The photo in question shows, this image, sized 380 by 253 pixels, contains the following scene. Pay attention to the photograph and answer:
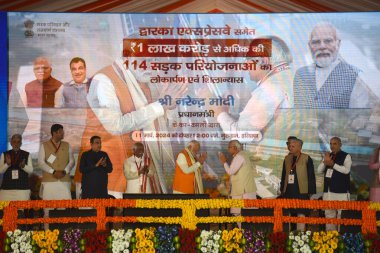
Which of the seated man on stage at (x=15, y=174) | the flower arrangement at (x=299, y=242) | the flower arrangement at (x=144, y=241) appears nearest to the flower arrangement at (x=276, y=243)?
the flower arrangement at (x=299, y=242)

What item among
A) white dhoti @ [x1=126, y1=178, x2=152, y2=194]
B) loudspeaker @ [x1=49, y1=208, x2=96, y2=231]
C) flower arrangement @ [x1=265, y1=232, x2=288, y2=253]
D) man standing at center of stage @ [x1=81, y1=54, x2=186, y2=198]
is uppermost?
man standing at center of stage @ [x1=81, y1=54, x2=186, y2=198]

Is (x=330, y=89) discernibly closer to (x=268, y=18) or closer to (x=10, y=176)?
(x=268, y=18)

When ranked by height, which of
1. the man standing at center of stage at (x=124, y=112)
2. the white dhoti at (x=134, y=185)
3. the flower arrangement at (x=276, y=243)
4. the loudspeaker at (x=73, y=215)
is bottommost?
the flower arrangement at (x=276, y=243)

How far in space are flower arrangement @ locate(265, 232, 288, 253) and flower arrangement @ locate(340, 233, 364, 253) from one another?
57 centimetres

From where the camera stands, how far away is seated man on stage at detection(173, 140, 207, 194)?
1102 centimetres

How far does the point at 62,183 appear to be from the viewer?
1058 centimetres

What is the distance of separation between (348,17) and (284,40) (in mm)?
957

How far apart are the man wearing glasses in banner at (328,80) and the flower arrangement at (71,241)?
458 cm

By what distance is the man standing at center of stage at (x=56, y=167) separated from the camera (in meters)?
10.4

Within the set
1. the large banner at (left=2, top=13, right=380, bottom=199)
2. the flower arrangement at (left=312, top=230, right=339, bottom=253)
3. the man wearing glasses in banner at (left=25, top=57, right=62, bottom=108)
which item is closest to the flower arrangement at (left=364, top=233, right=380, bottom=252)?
the flower arrangement at (left=312, top=230, right=339, bottom=253)

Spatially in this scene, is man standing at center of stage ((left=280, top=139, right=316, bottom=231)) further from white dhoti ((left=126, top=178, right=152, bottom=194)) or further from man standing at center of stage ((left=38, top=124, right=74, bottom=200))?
man standing at center of stage ((left=38, top=124, right=74, bottom=200))

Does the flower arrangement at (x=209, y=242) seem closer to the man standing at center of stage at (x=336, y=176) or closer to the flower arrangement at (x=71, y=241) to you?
the flower arrangement at (x=71, y=241)

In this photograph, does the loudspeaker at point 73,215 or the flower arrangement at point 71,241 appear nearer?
the flower arrangement at point 71,241

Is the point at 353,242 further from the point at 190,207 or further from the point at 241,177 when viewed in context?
the point at 241,177
